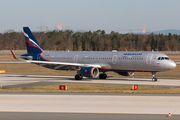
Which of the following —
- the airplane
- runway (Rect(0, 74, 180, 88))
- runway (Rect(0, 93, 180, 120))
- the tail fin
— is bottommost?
runway (Rect(0, 74, 180, 88))

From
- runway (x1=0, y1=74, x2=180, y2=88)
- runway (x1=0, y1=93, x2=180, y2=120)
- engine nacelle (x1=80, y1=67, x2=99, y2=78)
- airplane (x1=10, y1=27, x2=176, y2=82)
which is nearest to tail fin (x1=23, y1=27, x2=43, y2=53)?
airplane (x1=10, y1=27, x2=176, y2=82)

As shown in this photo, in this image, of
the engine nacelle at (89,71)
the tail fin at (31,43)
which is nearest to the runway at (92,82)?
the engine nacelle at (89,71)

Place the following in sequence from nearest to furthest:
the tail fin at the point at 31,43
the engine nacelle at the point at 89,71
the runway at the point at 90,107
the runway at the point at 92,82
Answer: the runway at the point at 90,107, the runway at the point at 92,82, the engine nacelle at the point at 89,71, the tail fin at the point at 31,43

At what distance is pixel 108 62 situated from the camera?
4647cm

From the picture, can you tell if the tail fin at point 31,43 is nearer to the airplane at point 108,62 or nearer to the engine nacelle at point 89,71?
the airplane at point 108,62

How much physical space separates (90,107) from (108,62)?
2558 cm

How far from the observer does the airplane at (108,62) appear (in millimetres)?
42906

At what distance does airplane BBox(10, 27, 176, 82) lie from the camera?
141ft

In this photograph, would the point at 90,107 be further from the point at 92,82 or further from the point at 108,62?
the point at 108,62

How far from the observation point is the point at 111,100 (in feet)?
80.4

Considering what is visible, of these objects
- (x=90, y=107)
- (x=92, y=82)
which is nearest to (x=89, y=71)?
(x=92, y=82)

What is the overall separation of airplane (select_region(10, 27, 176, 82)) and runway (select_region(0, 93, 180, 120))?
17263 millimetres

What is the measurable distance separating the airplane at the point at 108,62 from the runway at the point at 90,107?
56.6 feet

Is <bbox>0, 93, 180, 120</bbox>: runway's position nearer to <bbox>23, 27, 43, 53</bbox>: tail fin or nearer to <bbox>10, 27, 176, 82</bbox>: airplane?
<bbox>10, 27, 176, 82</bbox>: airplane
